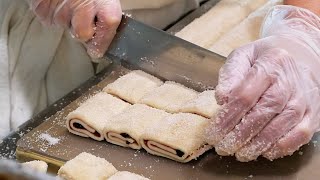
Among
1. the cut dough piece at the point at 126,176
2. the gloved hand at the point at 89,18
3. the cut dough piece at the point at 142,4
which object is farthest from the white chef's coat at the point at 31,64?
the cut dough piece at the point at 126,176

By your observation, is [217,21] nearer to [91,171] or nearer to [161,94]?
[161,94]

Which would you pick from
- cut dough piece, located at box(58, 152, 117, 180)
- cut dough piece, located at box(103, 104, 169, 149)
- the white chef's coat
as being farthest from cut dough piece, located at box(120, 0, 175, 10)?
cut dough piece, located at box(58, 152, 117, 180)

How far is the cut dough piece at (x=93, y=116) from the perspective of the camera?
150 cm

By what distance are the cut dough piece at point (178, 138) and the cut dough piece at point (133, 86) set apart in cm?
17

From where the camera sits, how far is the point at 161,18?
6.97 ft

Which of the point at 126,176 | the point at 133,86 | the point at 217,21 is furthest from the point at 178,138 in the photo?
the point at 217,21

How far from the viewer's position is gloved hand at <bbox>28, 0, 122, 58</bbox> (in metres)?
1.60

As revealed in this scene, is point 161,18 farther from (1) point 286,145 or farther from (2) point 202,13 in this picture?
(1) point 286,145

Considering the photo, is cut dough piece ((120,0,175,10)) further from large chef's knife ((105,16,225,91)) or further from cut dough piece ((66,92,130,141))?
cut dough piece ((66,92,130,141))

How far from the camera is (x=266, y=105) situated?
1.33m

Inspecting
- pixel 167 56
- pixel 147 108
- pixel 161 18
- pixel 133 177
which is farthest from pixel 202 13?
pixel 133 177

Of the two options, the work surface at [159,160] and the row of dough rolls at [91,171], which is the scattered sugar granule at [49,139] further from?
the row of dough rolls at [91,171]

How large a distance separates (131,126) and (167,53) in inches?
11.1

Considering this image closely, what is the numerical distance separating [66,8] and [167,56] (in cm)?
35
